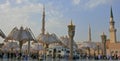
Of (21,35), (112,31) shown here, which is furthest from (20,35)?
(112,31)

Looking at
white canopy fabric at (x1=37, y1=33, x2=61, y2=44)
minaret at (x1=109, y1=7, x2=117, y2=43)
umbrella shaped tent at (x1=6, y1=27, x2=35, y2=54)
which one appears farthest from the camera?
minaret at (x1=109, y1=7, x2=117, y2=43)

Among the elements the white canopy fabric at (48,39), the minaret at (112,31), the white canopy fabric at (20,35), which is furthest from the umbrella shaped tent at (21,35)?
the minaret at (112,31)

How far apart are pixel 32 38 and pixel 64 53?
10.1 meters

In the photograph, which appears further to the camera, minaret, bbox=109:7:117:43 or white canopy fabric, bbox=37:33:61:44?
minaret, bbox=109:7:117:43

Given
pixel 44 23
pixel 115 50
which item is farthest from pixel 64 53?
pixel 115 50

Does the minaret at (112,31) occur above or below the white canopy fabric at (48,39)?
above

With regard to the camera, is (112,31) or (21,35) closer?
(21,35)

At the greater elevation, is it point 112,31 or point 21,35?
point 112,31

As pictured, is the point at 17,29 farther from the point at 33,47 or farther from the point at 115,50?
the point at 115,50

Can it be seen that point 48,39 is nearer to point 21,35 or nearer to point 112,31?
point 21,35

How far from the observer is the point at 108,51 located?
76812 millimetres

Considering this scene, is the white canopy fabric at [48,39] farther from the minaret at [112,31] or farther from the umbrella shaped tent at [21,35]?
the minaret at [112,31]

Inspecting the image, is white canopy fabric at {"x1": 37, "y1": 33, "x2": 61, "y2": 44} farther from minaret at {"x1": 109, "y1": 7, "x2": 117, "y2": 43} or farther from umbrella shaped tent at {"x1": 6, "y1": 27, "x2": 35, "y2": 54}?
minaret at {"x1": 109, "y1": 7, "x2": 117, "y2": 43}

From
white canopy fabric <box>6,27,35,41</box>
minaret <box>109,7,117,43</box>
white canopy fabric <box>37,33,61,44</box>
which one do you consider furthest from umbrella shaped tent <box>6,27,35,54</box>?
minaret <box>109,7,117,43</box>
